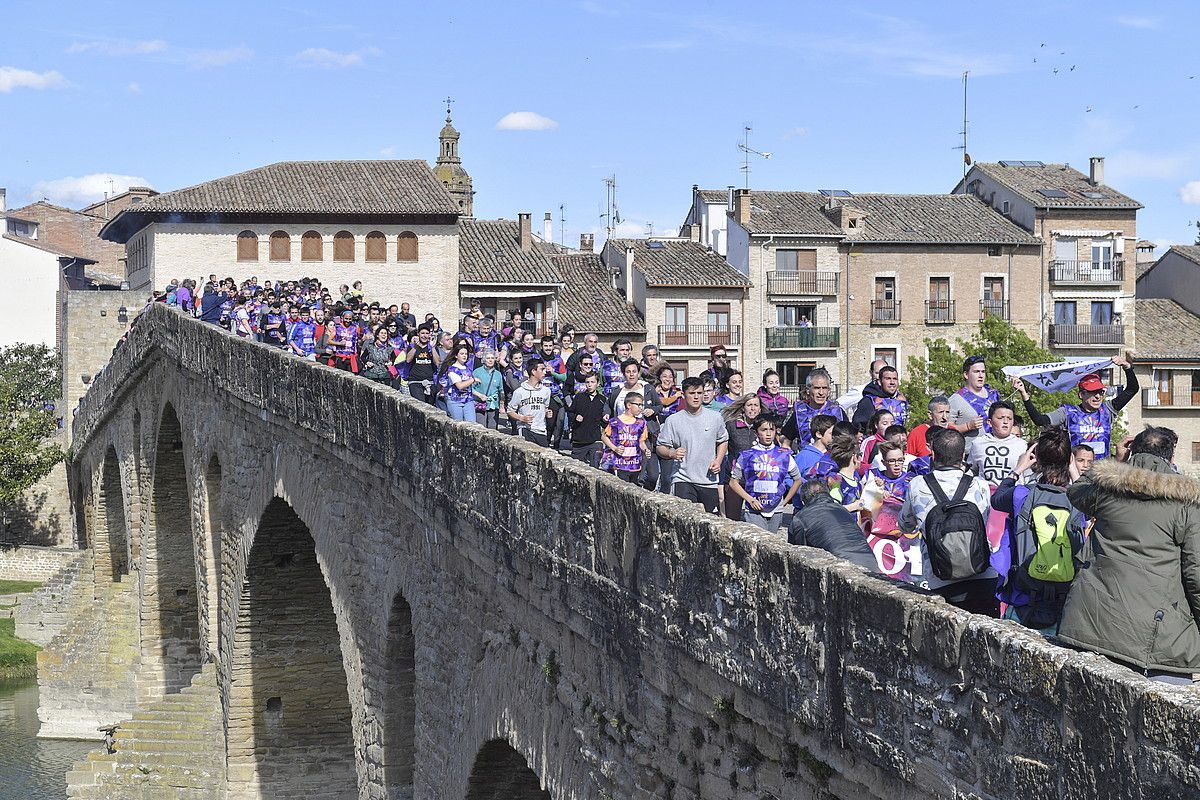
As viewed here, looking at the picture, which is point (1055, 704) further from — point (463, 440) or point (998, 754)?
point (463, 440)

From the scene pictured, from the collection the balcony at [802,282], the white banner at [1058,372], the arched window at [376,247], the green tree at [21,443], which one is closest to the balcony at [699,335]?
the balcony at [802,282]

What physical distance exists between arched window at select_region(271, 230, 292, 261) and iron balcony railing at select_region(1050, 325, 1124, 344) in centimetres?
2631

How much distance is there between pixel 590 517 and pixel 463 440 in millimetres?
2358

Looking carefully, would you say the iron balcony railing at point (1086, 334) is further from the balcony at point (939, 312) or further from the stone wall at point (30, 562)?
the stone wall at point (30, 562)

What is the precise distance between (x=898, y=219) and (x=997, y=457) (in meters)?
44.2

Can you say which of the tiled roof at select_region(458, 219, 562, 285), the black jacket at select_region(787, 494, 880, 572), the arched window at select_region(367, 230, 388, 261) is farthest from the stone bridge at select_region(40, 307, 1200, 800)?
the tiled roof at select_region(458, 219, 562, 285)

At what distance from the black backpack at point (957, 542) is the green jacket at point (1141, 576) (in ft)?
2.05

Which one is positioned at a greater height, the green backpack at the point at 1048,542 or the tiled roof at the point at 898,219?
the tiled roof at the point at 898,219

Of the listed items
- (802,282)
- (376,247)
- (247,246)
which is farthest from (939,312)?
(247,246)

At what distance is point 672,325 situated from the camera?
49656 mm

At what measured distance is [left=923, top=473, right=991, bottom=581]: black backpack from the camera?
5.79m

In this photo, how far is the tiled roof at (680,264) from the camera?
49656mm

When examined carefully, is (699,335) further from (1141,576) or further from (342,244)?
(1141,576)

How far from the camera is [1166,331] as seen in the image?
52.3m
